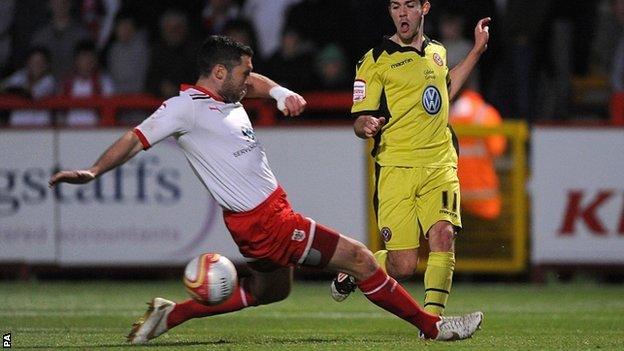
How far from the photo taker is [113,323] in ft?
36.1

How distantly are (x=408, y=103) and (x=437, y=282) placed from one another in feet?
3.96

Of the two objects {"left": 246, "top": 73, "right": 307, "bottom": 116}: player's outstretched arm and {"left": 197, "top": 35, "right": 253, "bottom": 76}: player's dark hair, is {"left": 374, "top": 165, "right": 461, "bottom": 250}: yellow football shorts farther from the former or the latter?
{"left": 197, "top": 35, "right": 253, "bottom": 76}: player's dark hair

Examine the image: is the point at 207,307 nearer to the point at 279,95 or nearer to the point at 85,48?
the point at 279,95

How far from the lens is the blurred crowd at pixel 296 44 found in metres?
15.9

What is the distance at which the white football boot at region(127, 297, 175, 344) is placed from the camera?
9.29 m

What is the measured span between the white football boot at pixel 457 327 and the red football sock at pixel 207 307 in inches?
46.9

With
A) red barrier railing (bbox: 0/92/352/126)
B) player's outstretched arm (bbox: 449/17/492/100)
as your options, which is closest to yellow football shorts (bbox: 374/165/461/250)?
player's outstretched arm (bbox: 449/17/492/100)

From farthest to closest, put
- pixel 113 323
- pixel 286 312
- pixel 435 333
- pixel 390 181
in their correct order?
pixel 286 312 → pixel 113 323 → pixel 390 181 → pixel 435 333

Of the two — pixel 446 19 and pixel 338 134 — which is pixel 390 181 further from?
pixel 446 19

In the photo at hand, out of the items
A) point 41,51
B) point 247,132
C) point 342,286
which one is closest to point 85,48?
point 41,51

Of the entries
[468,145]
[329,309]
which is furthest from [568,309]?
[468,145]

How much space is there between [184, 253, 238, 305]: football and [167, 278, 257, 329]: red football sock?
1.12 feet

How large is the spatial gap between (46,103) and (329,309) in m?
4.54

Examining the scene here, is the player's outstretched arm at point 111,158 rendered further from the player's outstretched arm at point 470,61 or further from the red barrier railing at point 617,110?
the red barrier railing at point 617,110
